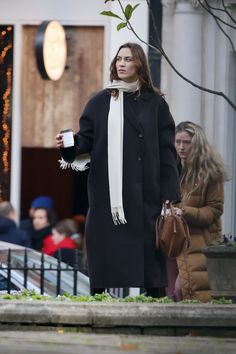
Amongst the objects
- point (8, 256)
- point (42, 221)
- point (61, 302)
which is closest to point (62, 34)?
point (42, 221)

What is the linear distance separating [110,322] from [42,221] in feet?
27.7

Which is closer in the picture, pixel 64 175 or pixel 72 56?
→ pixel 72 56

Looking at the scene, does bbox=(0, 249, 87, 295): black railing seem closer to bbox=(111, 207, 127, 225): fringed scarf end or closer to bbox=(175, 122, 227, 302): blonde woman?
bbox=(175, 122, 227, 302): blonde woman

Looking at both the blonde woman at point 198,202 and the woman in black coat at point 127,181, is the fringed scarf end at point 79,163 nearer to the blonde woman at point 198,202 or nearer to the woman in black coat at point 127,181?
the woman in black coat at point 127,181

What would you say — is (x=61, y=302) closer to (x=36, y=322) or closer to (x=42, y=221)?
(x=36, y=322)

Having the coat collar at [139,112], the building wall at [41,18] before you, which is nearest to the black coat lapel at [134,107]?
the coat collar at [139,112]

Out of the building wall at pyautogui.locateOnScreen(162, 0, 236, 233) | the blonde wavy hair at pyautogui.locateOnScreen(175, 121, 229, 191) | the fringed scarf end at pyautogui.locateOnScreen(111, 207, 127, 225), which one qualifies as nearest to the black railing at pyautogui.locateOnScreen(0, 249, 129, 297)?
the blonde wavy hair at pyautogui.locateOnScreen(175, 121, 229, 191)

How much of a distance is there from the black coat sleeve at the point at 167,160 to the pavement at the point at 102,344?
3.54ft

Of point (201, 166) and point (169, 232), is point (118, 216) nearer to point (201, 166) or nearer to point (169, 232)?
point (169, 232)

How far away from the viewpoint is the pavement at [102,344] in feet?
26.7

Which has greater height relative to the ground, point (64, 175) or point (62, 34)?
point (62, 34)

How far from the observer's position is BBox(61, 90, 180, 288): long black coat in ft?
31.4

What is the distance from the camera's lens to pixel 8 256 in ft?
39.5

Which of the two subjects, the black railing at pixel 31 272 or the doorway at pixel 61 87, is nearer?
the black railing at pixel 31 272
